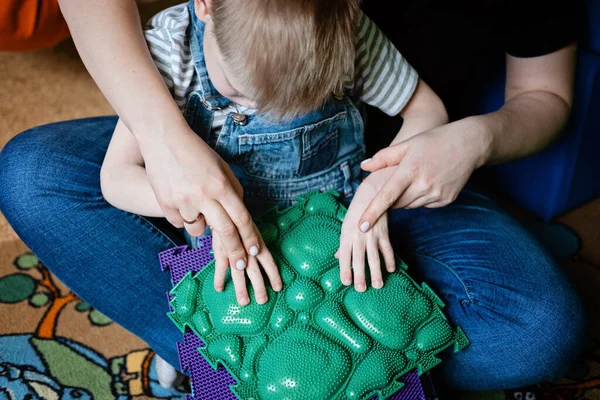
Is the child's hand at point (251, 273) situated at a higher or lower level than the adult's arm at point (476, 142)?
lower

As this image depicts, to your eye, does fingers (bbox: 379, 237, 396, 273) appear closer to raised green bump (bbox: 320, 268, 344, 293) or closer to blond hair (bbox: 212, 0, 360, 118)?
raised green bump (bbox: 320, 268, 344, 293)

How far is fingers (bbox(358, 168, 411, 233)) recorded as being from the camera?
26.6 inches

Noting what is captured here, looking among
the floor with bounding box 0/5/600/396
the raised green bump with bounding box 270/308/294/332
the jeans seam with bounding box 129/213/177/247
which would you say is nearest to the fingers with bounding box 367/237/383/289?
the raised green bump with bounding box 270/308/294/332

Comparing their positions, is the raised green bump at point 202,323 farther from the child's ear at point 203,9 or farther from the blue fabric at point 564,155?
the blue fabric at point 564,155

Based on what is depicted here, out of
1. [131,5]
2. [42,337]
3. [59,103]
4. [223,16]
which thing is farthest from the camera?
[59,103]

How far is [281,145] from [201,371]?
1.03 ft

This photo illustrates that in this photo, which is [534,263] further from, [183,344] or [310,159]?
[183,344]

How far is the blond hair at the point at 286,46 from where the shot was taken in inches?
23.1

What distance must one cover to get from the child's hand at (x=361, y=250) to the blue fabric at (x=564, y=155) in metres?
0.56

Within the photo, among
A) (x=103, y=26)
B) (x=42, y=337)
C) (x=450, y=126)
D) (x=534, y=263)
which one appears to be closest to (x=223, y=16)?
(x=103, y=26)

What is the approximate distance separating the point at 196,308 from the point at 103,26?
368 millimetres

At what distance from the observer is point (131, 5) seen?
734 millimetres

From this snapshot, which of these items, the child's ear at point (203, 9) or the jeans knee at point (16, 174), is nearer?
the child's ear at point (203, 9)

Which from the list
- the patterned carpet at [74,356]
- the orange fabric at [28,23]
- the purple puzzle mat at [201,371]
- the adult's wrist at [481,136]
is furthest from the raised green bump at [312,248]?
the orange fabric at [28,23]
